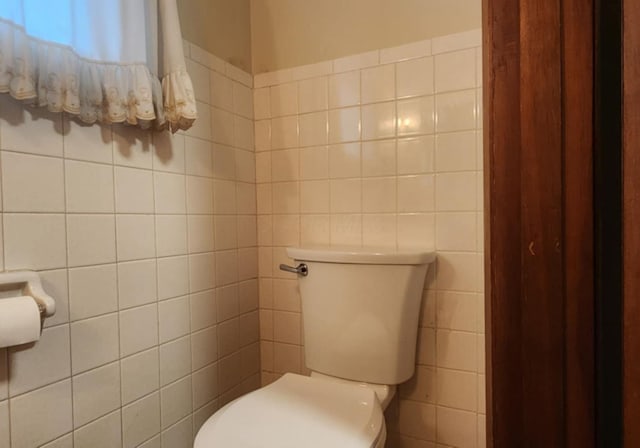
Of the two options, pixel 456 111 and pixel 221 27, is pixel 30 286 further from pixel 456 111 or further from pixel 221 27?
pixel 456 111

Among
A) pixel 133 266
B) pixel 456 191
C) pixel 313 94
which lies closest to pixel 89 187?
pixel 133 266

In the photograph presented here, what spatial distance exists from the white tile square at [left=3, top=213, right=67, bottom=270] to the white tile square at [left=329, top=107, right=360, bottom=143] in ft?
2.84

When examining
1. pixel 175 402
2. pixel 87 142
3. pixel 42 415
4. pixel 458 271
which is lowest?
pixel 175 402

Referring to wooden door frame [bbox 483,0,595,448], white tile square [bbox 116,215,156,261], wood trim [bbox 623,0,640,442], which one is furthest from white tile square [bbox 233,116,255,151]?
wood trim [bbox 623,0,640,442]

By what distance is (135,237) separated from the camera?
41.9 inches

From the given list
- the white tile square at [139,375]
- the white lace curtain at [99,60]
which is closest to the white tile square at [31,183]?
the white lace curtain at [99,60]

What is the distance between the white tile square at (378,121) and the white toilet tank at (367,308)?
1.31 feet

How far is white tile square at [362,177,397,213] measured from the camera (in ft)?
4.25

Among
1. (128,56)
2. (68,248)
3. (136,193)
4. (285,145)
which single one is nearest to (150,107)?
(128,56)

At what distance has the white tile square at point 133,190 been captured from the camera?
102 cm

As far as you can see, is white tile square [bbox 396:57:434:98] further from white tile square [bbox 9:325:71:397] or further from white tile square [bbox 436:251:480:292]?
white tile square [bbox 9:325:71:397]

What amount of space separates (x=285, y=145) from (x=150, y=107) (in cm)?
58

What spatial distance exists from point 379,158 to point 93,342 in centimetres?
99

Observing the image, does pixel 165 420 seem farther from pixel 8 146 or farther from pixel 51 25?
pixel 51 25
